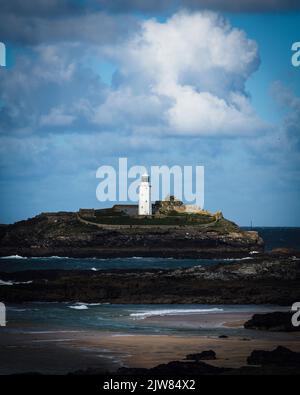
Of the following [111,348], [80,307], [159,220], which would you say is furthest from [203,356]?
[159,220]

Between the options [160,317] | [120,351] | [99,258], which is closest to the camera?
[120,351]

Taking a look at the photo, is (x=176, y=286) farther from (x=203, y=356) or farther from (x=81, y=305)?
(x=203, y=356)

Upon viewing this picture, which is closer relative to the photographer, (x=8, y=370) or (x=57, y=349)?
(x=8, y=370)

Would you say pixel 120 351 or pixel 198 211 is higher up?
pixel 198 211

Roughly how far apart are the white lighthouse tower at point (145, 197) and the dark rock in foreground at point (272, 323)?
2981 inches

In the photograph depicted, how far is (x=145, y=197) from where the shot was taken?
11031 cm

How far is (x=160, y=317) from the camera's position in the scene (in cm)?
3591

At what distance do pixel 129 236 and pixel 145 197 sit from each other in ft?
27.2

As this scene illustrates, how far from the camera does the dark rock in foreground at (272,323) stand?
103 feet

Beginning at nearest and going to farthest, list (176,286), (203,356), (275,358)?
1. (275,358)
2. (203,356)
3. (176,286)

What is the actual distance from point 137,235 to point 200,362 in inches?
3083

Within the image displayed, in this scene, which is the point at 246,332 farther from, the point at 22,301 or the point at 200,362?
the point at 22,301

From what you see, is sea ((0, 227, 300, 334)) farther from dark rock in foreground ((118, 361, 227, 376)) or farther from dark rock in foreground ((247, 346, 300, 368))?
dark rock in foreground ((118, 361, 227, 376))
